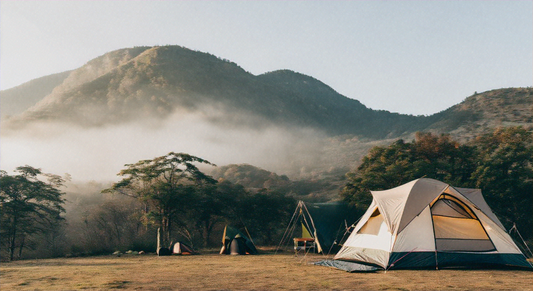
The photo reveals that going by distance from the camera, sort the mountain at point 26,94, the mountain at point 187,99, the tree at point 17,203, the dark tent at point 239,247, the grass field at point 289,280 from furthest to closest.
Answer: the mountain at point 26,94 → the mountain at point 187,99 → the tree at point 17,203 → the dark tent at point 239,247 → the grass field at point 289,280

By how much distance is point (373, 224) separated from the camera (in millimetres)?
14469

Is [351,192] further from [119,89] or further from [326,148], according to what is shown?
[119,89]

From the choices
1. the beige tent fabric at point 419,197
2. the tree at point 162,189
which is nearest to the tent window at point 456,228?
the beige tent fabric at point 419,197

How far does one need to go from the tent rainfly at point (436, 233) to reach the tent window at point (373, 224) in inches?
4.8

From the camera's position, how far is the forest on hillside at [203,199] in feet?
83.5

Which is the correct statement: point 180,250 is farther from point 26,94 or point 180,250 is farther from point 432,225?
point 26,94

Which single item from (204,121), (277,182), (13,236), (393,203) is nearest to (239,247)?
(393,203)

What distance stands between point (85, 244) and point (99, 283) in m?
16.9

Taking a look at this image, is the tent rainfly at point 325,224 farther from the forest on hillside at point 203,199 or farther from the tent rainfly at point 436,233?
the tent rainfly at point 436,233

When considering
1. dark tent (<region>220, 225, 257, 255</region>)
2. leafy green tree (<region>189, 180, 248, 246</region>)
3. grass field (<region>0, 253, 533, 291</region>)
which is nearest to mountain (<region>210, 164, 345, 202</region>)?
leafy green tree (<region>189, 180, 248, 246</region>)

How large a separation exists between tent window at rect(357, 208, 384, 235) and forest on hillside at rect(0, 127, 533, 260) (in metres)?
11.1

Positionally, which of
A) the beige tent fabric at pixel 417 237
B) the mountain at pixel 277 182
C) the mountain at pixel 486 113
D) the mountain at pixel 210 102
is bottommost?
the beige tent fabric at pixel 417 237

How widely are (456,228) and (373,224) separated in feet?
8.85

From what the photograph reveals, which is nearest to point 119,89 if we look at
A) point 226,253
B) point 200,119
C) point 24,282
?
point 200,119
